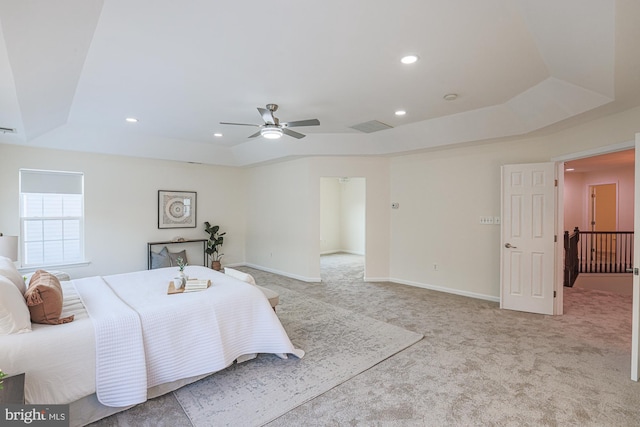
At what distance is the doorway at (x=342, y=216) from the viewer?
9992mm

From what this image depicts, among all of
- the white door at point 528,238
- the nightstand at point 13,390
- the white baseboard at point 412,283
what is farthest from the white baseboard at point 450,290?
the nightstand at point 13,390

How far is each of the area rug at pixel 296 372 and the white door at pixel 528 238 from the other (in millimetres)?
1991

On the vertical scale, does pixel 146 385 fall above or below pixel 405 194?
below

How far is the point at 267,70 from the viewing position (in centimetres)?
296


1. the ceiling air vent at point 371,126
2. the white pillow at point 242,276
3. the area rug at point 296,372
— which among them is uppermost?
the ceiling air vent at point 371,126

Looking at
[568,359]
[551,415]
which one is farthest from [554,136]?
[551,415]

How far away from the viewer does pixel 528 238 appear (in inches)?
173

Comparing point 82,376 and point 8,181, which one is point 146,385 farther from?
point 8,181

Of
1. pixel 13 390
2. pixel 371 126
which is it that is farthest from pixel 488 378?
pixel 371 126

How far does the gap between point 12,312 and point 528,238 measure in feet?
18.0

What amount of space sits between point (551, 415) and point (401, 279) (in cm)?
382

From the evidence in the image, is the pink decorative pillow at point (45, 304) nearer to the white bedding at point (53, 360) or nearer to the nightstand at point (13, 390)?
the white bedding at point (53, 360)

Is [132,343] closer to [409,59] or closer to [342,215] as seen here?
[409,59]

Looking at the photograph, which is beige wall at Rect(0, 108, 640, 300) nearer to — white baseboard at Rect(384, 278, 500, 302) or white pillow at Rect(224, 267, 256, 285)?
white baseboard at Rect(384, 278, 500, 302)
